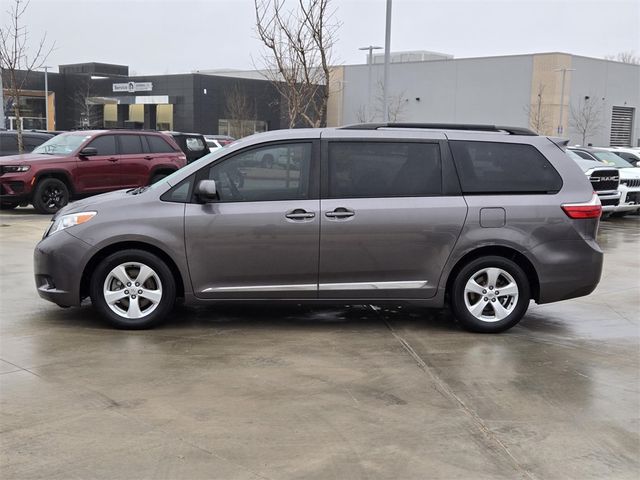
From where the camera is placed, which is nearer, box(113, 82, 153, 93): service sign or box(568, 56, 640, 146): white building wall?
box(568, 56, 640, 146): white building wall

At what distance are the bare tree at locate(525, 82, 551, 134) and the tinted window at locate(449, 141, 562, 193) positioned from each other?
5145 cm

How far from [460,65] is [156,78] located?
25344 mm

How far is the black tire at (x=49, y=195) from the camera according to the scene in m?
14.9

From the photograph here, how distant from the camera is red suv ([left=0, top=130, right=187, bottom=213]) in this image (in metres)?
14.7

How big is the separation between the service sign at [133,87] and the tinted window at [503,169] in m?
55.3

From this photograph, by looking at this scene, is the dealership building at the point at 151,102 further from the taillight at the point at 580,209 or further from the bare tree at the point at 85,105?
the taillight at the point at 580,209

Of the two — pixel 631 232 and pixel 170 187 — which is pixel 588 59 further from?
pixel 170 187

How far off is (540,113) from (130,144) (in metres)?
46.3

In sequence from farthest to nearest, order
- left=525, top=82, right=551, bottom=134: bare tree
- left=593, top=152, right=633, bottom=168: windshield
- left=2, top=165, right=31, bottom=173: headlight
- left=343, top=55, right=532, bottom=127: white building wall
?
left=343, top=55, right=532, bottom=127: white building wall → left=525, top=82, right=551, bottom=134: bare tree → left=593, top=152, right=633, bottom=168: windshield → left=2, top=165, right=31, bottom=173: headlight

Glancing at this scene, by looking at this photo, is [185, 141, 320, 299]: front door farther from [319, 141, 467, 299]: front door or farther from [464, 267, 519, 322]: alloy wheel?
[464, 267, 519, 322]: alloy wheel

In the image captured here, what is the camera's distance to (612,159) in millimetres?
19688

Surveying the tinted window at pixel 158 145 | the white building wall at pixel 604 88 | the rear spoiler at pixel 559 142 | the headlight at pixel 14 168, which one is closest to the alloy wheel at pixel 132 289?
the rear spoiler at pixel 559 142

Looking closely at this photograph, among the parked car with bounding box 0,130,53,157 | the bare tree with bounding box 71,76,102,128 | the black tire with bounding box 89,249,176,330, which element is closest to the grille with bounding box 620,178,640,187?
the black tire with bounding box 89,249,176,330

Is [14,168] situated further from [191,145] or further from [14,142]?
[14,142]
